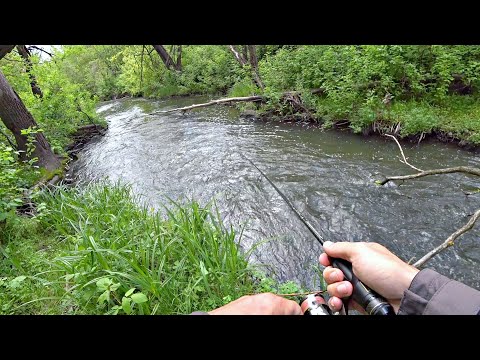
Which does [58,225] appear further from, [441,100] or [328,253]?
[441,100]

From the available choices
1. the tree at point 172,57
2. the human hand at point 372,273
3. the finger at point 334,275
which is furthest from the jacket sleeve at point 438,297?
the tree at point 172,57

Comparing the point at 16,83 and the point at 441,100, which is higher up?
the point at 16,83

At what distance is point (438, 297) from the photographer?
0.96 metres

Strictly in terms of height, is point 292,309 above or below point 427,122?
above

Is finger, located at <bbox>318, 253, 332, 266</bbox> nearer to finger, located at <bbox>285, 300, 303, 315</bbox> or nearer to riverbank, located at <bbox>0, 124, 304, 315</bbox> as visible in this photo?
finger, located at <bbox>285, 300, 303, 315</bbox>

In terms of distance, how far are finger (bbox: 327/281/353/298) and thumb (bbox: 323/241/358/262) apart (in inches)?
7.3

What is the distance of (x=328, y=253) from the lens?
1622mm

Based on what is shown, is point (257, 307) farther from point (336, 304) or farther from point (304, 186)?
point (304, 186)

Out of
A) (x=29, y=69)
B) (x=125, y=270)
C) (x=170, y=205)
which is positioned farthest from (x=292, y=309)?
(x=29, y=69)

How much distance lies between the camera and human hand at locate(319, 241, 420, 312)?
4.50 feet

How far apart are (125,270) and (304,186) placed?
3.75 m

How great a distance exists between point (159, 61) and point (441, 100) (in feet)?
71.5

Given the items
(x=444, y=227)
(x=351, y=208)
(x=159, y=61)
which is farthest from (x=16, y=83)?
(x=159, y=61)

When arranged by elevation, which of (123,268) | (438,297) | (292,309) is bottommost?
(123,268)
